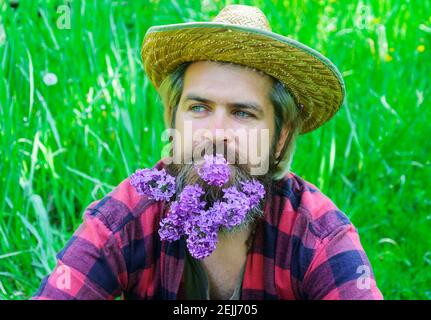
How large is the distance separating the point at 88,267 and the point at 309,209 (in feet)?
2.54

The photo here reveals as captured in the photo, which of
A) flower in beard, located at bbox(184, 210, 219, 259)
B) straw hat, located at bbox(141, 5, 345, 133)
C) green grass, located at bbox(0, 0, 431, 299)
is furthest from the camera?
green grass, located at bbox(0, 0, 431, 299)

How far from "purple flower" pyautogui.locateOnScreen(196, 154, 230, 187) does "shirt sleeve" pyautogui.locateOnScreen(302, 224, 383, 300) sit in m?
0.45

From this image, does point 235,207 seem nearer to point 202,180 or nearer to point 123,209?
point 202,180

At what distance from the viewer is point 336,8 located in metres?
4.09

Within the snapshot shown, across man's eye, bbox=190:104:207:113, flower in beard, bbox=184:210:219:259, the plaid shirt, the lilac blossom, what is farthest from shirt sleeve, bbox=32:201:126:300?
man's eye, bbox=190:104:207:113

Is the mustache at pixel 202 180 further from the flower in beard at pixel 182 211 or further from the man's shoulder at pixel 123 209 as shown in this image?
the man's shoulder at pixel 123 209

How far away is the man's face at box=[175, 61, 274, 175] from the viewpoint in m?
2.18

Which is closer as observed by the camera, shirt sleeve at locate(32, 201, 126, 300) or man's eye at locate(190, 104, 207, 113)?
shirt sleeve at locate(32, 201, 126, 300)

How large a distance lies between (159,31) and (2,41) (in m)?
1.49

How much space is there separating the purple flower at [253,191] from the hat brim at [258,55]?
41 centimetres

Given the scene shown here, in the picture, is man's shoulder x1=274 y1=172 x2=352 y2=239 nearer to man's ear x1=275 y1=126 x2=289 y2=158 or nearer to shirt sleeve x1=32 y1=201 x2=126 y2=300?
man's ear x1=275 y1=126 x2=289 y2=158

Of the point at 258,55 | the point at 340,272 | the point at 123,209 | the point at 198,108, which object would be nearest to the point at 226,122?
the point at 198,108

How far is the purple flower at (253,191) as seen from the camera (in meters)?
2.08
